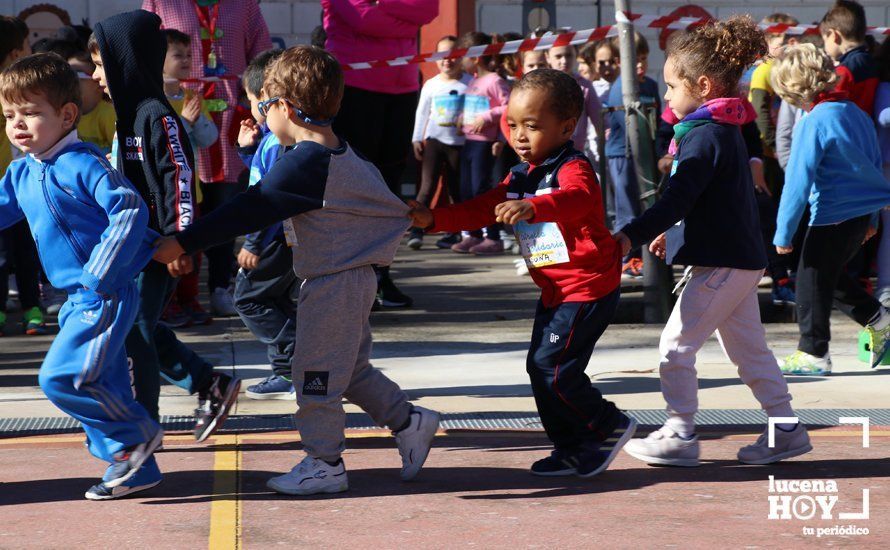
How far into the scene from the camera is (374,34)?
340 inches

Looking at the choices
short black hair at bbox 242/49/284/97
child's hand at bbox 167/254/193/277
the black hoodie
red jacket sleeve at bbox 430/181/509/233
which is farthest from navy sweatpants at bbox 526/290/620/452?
short black hair at bbox 242/49/284/97

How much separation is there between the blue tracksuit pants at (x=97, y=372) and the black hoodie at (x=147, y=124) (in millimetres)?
698

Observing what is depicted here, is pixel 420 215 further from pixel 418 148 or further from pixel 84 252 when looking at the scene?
pixel 418 148

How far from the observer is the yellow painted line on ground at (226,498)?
4.07 m

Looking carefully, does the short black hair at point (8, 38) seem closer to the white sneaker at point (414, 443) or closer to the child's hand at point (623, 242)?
the white sneaker at point (414, 443)

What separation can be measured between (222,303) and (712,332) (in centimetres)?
436

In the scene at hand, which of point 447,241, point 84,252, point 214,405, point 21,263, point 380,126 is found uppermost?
point 84,252

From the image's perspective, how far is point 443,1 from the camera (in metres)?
15.5

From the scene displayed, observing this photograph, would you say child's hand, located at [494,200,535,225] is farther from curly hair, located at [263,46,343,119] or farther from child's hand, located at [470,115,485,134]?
child's hand, located at [470,115,485,134]

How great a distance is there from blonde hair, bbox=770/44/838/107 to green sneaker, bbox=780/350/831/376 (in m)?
Result: 1.24

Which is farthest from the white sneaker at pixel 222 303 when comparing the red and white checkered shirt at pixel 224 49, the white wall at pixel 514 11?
the white wall at pixel 514 11

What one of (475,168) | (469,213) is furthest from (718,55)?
(475,168)

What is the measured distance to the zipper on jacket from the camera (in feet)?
14.8

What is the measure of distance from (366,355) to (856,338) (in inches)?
159
